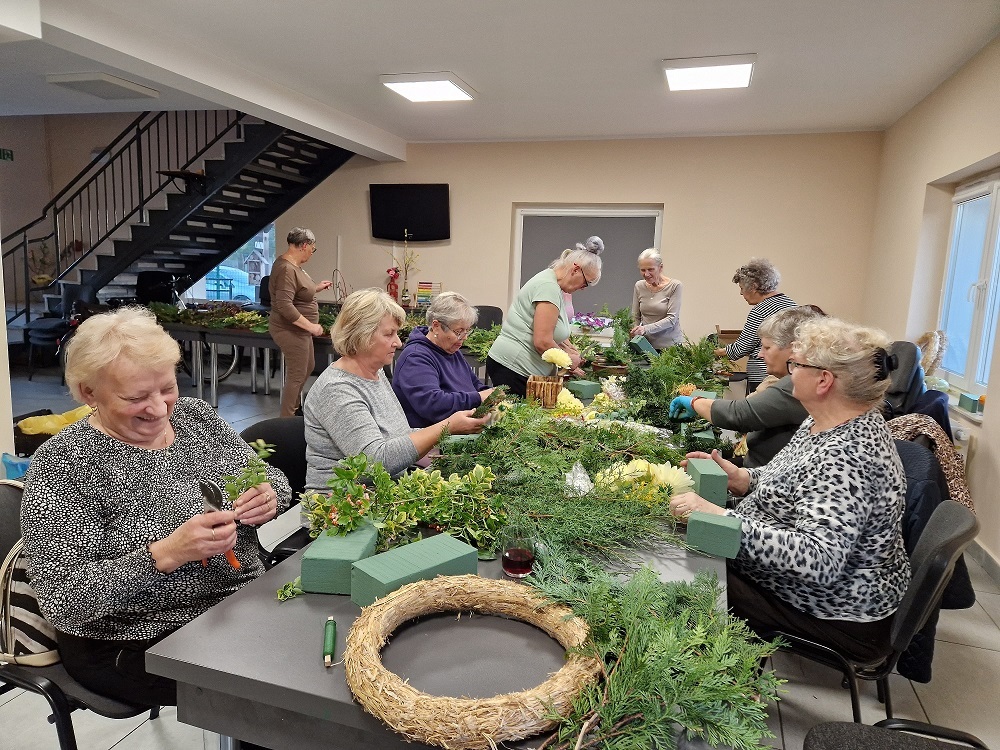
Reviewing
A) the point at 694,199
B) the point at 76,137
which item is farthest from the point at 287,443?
the point at 76,137

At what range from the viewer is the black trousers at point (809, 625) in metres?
1.85

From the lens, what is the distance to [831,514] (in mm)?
1686

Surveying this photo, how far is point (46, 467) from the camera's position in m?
1.45

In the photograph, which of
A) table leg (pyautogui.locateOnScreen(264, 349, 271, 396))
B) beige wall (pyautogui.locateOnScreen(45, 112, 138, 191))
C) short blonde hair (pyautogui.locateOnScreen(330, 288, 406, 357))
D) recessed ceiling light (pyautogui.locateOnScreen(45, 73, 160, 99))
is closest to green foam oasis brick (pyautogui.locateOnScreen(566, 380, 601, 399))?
short blonde hair (pyautogui.locateOnScreen(330, 288, 406, 357))

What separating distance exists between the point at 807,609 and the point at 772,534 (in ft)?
1.20

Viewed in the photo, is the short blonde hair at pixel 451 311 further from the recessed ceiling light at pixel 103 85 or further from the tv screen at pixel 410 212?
the tv screen at pixel 410 212

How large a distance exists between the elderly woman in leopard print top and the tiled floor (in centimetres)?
42

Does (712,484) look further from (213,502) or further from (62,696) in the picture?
(62,696)

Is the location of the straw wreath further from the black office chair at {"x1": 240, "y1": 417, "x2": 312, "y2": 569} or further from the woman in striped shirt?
the woman in striped shirt

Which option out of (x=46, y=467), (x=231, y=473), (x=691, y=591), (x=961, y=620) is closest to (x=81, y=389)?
(x=46, y=467)

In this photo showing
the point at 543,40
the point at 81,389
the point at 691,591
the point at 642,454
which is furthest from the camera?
the point at 543,40

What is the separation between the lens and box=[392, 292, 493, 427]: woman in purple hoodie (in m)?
2.87

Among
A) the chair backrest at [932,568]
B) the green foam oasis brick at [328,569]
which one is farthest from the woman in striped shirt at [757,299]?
the green foam oasis brick at [328,569]

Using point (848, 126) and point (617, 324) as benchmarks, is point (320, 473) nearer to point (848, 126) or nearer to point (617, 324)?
point (617, 324)
